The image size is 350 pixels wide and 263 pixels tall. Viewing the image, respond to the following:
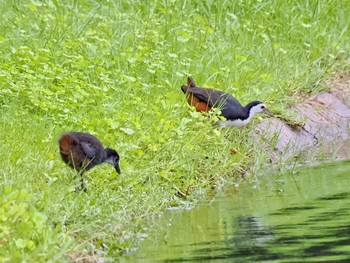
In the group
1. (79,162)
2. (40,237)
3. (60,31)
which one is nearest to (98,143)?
(79,162)

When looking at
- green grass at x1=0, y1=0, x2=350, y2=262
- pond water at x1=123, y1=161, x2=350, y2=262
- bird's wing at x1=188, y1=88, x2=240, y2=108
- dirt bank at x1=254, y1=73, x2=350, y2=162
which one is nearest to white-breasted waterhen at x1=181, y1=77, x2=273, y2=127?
bird's wing at x1=188, y1=88, x2=240, y2=108

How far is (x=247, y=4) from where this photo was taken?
16.7m

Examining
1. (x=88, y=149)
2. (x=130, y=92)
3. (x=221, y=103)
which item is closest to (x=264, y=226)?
(x=88, y=149)

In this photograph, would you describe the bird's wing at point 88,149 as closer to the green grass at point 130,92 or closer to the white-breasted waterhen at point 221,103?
the green grass at point 130,92

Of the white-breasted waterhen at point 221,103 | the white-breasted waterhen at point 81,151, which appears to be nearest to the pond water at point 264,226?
the white-breasted waterhen at point 81,151

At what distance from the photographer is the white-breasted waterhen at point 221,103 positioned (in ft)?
42.1

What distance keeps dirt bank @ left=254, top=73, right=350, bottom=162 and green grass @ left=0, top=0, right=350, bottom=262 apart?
0.22m

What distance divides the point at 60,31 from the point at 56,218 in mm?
5995

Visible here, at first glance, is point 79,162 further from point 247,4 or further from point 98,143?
point 247,4

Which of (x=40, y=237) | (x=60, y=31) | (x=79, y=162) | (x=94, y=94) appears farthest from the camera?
(x=60, y=31)

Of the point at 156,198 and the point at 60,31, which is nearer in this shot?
the point at 156,198

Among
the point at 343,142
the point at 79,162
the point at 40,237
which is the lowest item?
the point at 343,142

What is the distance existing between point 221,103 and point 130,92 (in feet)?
3.23

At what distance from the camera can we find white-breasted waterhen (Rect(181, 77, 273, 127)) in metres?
12.8
